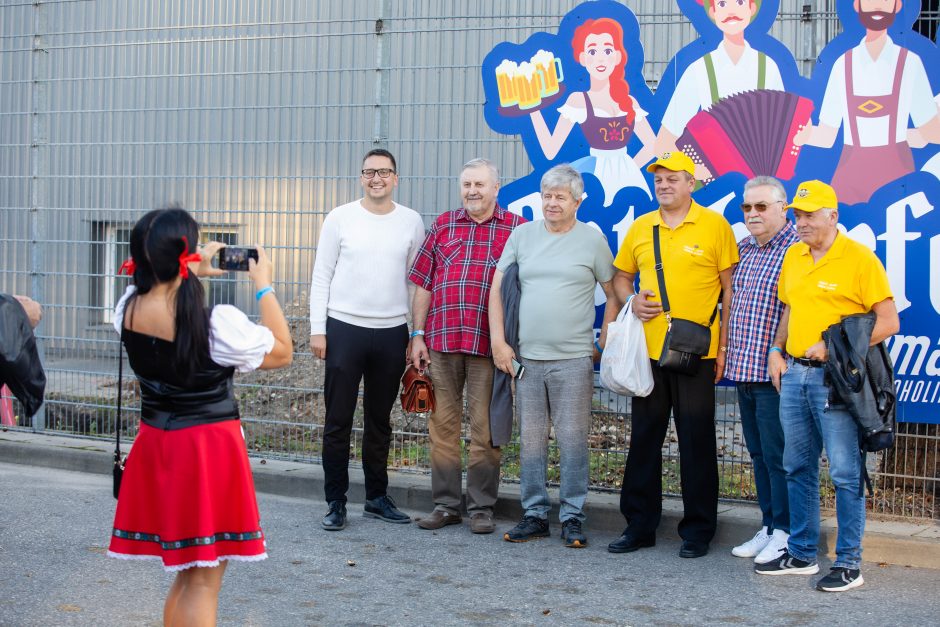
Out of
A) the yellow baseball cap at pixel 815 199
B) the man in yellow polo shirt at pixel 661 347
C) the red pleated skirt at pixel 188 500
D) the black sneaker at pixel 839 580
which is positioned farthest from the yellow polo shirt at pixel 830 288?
the red pleated skirt at pixel 188 500

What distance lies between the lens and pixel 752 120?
22.1 feet

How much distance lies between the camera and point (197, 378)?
3.72 meters

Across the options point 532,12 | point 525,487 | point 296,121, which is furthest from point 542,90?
point 525,487

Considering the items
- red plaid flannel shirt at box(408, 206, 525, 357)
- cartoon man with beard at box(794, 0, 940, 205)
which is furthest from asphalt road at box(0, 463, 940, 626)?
cartoon man with beard at box(794, 0, 940, 205)

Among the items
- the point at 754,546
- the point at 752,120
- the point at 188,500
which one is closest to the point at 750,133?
the point at 752,120

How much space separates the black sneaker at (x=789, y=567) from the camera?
18.7 ft

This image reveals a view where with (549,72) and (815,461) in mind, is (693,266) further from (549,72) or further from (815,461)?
(549,72)

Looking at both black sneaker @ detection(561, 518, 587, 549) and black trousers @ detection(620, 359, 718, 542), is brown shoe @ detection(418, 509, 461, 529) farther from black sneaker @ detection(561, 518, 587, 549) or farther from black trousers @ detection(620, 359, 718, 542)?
black trousers @ detection(620, 359, 718, 542)

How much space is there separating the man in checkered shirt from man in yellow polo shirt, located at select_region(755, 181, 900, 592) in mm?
162

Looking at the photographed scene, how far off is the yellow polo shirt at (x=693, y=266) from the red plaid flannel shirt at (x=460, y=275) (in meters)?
1.02

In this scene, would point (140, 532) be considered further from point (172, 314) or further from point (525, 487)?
point (525, 487)

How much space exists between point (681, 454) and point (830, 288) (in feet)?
4.49

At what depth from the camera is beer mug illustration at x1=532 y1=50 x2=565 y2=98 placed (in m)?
7.22

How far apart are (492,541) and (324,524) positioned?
102 cm
